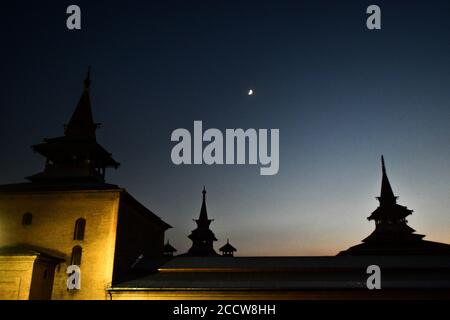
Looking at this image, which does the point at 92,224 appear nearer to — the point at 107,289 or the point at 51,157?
the point at 107,289

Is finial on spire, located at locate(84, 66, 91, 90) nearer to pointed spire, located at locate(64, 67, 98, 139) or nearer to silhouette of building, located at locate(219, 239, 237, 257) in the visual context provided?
pointed spire, located at locate(64, 67, 98, 139)

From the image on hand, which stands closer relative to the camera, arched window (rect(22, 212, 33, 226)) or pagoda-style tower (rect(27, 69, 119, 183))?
arched window (rect(22, 212, 33, 226))

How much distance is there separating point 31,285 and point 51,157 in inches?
534

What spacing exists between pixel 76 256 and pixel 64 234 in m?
1.86

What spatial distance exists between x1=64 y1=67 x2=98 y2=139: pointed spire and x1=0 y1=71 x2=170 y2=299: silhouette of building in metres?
4.63

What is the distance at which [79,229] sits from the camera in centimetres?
2488

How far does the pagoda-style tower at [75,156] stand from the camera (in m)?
29.5

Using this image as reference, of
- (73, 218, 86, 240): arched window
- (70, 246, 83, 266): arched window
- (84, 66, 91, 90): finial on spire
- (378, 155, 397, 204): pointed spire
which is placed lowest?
(70, 246, 83, 266): arched window

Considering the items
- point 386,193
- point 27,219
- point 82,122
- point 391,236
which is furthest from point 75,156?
point 386,193

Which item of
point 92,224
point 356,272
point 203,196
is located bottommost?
point 356,272

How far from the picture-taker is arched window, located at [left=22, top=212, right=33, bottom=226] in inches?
995

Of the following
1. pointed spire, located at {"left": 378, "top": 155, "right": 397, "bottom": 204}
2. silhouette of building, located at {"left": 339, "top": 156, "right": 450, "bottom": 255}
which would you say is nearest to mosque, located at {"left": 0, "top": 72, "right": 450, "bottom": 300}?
silhouette of building, located at {"left": 339, "top": 156, "right": 450, "bottom": 255}

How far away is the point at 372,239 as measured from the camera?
153ft
